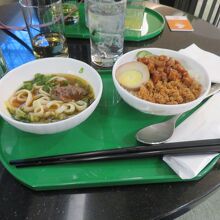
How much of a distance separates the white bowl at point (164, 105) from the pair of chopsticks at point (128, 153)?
4.0 inches

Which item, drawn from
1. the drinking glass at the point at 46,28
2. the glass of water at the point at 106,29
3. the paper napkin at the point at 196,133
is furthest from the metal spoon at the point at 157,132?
the drinking glass at the point at 46,28

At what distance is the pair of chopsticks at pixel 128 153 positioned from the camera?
55 centimetres

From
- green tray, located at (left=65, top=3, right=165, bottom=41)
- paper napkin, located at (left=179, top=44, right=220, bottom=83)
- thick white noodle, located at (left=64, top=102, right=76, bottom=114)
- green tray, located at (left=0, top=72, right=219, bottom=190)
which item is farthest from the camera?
green tray, located at (left=65, top=3, right=165, bottom=41)

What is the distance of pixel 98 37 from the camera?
87 centimetres

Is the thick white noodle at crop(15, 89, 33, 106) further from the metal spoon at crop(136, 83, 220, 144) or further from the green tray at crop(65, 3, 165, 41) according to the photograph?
the green tray at crop(65, 3, 165, 41)

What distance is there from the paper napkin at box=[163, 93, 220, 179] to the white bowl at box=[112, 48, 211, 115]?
5 cm

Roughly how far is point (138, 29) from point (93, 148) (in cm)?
65

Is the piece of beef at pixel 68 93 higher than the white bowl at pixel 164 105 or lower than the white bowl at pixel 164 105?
lower

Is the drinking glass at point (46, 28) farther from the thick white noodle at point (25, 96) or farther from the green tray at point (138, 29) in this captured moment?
the thick white noodle at point (25, 96)

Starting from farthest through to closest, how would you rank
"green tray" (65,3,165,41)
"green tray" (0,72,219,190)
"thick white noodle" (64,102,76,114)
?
"green tray" (65,3,165,41), "thick white noodle" (64,102,76,114), "green tray" (0,72,219,190)

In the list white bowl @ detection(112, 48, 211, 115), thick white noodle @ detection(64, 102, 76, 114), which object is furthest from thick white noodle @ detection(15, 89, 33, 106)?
white bowl @ detection(112, 48, 211, 115)

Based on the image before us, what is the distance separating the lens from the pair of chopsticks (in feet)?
1.81

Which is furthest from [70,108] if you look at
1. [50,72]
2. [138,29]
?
[138,29]

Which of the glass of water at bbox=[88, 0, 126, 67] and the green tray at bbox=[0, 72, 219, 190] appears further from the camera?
the glass of water at bbox=[88, 0, 126, 67]
